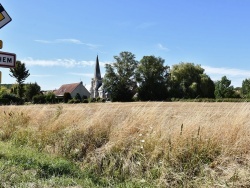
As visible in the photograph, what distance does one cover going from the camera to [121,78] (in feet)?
291

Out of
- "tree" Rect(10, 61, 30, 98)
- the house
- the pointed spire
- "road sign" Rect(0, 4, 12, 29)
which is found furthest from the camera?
the pointed spire

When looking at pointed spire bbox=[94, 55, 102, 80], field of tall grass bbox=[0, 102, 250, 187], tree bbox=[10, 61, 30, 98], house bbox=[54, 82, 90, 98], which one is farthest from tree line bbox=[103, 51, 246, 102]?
field of tall grass bbox=[0, 102, 250, 187]

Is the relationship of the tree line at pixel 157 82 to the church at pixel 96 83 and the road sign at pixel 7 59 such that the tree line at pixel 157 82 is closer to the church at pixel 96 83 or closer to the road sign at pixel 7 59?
the church at pixel 96 83

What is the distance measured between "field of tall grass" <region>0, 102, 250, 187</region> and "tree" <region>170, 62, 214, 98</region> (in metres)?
74.7

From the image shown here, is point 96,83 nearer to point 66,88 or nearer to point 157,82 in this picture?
point 66,88


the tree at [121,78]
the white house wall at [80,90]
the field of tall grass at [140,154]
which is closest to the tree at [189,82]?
the tree at [121,78]

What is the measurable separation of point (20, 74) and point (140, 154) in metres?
64.0

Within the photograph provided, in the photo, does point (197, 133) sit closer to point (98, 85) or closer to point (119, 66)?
point (119, 66)

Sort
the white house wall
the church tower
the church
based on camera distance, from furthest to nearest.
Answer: the church < the church tower < the white house wall

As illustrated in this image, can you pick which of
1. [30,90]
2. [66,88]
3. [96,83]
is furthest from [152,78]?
[96,83]

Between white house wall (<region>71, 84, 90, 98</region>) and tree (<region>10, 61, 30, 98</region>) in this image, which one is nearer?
tree (<region>10, 61, 30, 98</region>)

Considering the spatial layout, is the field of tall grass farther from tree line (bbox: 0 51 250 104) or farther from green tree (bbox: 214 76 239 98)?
green tree (bbox: 214 76 239 98)

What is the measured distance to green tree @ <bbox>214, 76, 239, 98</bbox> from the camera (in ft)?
272

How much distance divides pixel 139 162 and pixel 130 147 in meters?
0.58
